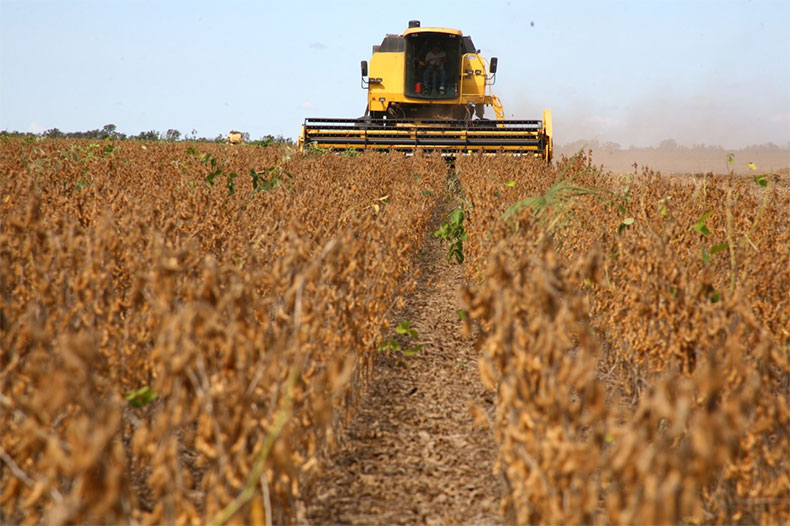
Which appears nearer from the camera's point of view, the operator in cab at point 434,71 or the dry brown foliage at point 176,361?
the dry brown foliage at point 176,361

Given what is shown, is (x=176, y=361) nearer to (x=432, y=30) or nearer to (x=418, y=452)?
(x=418, y=452)

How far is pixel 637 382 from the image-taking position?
3.86 metres

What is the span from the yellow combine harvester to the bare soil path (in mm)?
8884

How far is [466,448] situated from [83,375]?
2192 mm

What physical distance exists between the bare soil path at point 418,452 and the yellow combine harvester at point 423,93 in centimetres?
888

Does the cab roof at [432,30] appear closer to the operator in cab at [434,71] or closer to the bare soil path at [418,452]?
the operator in cab at [434,71]

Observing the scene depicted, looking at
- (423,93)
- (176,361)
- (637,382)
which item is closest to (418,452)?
(637,382)

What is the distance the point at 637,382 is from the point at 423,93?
12.2m

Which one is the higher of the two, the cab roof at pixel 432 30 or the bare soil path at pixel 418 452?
the cab roof at pixel 432 30

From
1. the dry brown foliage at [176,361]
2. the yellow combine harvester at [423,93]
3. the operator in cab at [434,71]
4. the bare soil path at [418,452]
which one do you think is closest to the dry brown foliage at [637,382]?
the bare soil path at [418,452]

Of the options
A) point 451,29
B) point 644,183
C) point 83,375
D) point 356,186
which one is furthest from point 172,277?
point 451,29

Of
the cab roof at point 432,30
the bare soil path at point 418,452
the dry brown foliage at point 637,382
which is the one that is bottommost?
the bare soil path at point 418,452

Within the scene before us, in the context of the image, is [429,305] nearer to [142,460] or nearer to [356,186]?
[356,186]

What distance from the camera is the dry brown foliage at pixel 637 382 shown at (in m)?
1.55
